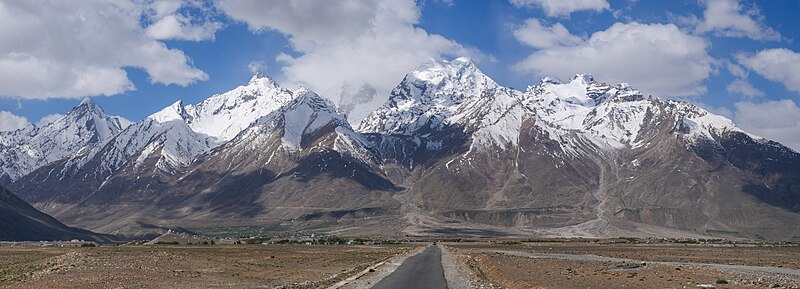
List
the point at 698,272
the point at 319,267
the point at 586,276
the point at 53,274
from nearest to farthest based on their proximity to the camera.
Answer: the point at 53,274 → the point at 586,276 → the point at 698,272 → the point at 319,267

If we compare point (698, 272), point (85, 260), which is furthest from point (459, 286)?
point (85, 260)

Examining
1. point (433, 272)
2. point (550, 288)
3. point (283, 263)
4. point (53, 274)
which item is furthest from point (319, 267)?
point (550, 288)

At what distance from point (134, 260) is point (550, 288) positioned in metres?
45.1

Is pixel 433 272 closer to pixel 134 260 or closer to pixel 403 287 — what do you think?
pixel 403 287

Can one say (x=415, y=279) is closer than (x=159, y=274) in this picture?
Yes

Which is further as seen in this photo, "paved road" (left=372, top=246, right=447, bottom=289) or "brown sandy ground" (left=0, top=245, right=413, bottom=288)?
"brown sandy ground" (left=0, top=245, right=413, bottom=288)

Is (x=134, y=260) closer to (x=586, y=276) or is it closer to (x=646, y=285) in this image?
(x=586, y=276)

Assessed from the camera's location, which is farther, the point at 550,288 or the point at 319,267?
the point at 319,267

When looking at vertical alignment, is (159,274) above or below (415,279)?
above

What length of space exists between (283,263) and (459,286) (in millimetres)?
42510

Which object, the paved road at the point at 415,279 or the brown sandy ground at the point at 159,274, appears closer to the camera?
the paved road at the point at 415,279

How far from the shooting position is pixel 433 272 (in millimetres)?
70688

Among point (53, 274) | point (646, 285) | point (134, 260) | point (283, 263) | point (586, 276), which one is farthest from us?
point (283, 263)

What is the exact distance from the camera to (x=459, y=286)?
2144 inches
